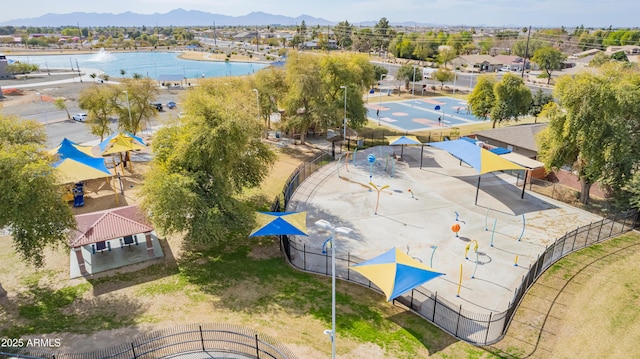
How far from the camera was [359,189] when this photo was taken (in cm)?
3181

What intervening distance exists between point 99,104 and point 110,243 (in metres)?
20.7

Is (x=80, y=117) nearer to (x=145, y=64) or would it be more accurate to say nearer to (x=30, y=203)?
(x=30, y=203)

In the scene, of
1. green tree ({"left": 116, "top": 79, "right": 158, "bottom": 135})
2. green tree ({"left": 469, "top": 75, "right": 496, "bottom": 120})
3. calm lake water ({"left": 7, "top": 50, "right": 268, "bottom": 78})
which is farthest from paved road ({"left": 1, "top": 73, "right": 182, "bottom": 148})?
green tree ({"left": 469, "top": 75, "right": 496, "bottom": 120})

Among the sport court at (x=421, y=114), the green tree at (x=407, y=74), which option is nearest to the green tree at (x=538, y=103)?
the sport court at (x=421, y=114)

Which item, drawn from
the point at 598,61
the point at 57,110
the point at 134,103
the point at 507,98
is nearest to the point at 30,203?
the point at 134,103

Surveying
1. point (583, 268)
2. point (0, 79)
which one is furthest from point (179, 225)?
point (0, 79)

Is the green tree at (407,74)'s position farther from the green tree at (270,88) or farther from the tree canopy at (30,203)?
the tree canopy at (30,203)

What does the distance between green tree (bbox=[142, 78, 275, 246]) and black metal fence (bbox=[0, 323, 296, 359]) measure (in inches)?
232

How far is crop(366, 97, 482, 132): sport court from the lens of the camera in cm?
5381

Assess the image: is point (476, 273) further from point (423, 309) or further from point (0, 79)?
point (0, 79)

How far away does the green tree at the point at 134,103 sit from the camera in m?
39.4

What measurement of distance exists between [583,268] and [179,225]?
2204cm

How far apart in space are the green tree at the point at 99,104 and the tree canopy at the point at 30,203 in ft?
68.6

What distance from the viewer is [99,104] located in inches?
1501
